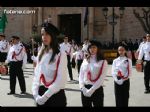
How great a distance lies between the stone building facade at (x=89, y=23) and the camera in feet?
121

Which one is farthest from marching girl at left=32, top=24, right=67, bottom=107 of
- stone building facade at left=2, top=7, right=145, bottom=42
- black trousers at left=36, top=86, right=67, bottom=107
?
stone building facade at left=2, top=7, right=145, bottom=42

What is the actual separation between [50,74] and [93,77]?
1.70m

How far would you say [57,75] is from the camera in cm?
534

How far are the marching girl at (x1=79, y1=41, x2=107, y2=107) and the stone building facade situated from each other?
98.1 ft

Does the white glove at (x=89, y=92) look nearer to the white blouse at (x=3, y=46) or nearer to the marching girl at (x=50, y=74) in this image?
the marching girl at (x=50, y=74)

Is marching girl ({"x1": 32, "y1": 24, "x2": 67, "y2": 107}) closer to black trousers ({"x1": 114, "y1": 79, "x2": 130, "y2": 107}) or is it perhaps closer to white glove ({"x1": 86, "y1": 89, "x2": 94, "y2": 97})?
white glove ({"x1": 86, "y1": 89, "x2": 94, "y2": 97})

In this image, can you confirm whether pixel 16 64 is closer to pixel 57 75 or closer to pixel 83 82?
pixel 83 82

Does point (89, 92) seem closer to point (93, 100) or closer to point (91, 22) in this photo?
point (93, 100)

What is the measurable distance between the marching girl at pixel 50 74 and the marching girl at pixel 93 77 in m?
1.44

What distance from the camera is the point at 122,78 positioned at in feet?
28.1

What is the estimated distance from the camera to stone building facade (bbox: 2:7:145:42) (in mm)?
36969

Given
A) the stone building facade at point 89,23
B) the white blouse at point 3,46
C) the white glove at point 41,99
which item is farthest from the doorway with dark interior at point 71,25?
the white glove at point 41,99

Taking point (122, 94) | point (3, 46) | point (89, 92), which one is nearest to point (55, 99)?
point (89, 92)

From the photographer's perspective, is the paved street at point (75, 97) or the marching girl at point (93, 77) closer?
the marching girl at point (93, 77)
